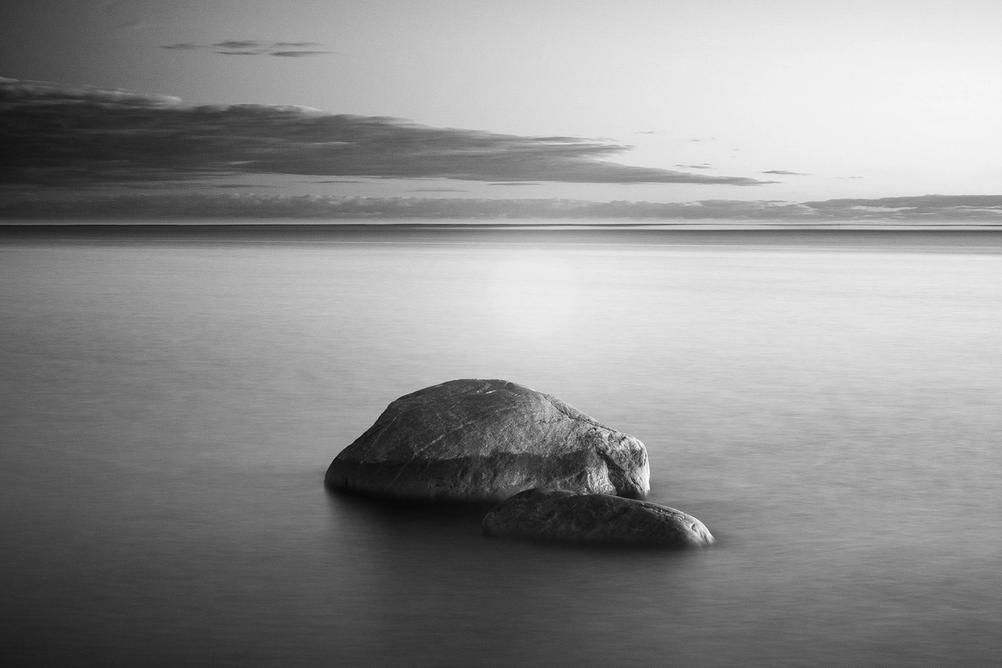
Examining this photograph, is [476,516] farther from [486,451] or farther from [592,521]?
[592,521]

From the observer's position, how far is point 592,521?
8.89 metres

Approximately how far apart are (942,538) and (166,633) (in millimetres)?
5760

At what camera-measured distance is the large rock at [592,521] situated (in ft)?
28.8

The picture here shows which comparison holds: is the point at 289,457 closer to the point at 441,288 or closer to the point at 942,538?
the point at 942,538

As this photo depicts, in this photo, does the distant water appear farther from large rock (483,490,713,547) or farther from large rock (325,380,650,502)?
large rock (325,380,650,502)

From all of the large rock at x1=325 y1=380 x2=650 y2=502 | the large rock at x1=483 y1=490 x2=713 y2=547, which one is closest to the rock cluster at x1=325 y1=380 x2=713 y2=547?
the large rock at x1=325 y1=380 x2=650 y2=502

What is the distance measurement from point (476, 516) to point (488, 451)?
66 centimetres

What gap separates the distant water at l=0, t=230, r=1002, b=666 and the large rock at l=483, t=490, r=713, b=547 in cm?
19

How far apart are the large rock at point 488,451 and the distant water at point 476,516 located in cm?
37

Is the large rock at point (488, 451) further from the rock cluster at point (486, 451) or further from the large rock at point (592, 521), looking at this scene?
the large rock at point (592, 521)

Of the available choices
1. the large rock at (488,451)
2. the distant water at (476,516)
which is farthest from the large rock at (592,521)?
the large rock at (488,451)

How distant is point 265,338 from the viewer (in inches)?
1001

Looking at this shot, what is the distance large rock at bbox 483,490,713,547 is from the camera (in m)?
8.79

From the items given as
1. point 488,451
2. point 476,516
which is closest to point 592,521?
point 476,516
